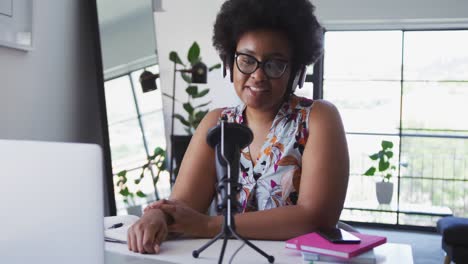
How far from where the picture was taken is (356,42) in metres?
5.93

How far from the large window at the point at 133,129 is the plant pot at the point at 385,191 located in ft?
10.3

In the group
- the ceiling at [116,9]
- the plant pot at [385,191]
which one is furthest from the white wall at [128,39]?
the plant pot at [385,191]

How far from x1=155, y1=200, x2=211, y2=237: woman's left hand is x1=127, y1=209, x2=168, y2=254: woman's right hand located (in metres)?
0.04

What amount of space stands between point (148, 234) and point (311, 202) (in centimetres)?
45

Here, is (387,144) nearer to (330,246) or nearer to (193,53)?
(193,53)

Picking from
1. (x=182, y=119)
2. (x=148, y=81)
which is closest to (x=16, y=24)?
(x=148, y=81)

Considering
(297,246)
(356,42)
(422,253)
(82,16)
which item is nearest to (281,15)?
(297,246)

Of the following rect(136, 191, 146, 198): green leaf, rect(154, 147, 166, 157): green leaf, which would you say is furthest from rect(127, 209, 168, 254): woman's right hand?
rect(154, 147, 166, 157): green leaf

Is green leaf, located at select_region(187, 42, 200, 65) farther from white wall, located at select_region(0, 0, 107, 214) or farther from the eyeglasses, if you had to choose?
the eyeglasses

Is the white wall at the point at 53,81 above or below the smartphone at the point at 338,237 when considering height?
above

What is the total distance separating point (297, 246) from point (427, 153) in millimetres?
5267

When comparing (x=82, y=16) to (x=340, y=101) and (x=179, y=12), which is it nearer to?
(x=179, y=12)

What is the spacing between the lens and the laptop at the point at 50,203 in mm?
605

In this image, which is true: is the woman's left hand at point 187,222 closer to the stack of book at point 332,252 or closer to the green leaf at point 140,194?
the stack of book at point 332,252
